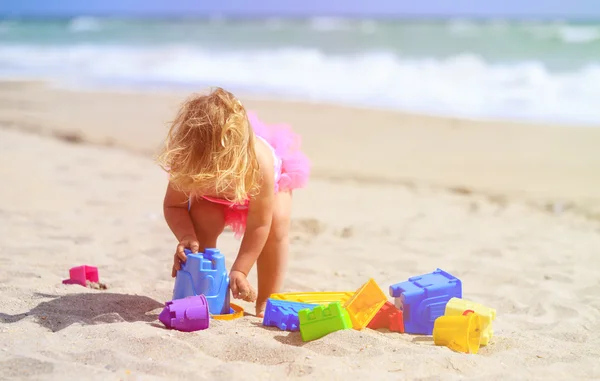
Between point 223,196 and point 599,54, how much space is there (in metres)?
14.1

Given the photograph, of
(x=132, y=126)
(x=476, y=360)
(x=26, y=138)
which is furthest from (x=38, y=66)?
(x=476, y=360)

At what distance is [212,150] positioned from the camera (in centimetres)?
278

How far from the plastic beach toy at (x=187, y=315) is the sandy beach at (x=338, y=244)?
0.04 meters

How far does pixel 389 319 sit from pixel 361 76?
1088cm

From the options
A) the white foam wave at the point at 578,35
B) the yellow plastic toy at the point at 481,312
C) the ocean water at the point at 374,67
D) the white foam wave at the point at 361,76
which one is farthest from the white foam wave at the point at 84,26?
the yellow plastic toy at the point at 481,312

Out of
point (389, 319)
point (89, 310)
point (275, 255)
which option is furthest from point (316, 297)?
point (89, 310)

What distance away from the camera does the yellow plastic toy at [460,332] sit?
2.62m

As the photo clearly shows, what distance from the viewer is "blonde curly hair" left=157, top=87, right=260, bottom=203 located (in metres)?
2.75

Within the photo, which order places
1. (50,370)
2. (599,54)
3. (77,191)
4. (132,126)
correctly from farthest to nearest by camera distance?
(599,54), (132,126), (77,191), (50,370)

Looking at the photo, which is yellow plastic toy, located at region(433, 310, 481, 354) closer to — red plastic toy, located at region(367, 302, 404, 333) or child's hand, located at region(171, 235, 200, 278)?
red plastic toy, located at region(367, 302, 404, 333)

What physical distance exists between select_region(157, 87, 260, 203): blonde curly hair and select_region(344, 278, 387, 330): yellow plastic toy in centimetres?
61

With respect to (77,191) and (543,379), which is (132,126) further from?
(543,379)

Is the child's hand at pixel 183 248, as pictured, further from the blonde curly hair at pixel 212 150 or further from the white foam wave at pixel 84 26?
the white foam wave at pixel 84 26

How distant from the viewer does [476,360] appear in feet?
8.28
